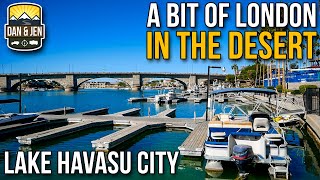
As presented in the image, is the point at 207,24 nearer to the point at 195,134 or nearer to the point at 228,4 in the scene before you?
the point at 228,4

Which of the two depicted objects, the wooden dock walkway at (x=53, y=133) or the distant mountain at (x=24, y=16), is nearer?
the distant mountain at (x=24, y=16)

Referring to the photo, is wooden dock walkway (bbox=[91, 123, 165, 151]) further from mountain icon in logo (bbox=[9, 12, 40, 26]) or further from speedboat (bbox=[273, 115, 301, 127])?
speedboat (bbox=[273, 115, 301, 127])

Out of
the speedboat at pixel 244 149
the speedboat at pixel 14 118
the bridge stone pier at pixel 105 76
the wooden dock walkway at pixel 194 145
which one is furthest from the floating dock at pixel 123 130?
the bridge stone pier at pixel 105 76

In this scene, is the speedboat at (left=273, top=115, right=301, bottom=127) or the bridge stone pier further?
the bridge stone pier

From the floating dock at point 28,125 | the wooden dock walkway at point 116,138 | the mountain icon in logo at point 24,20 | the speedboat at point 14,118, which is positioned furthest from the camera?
the speedboat at point 14,118

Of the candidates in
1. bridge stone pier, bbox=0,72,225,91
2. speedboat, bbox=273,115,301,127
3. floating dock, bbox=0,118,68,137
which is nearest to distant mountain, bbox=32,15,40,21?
floating dock, bbox=0,118,68,137

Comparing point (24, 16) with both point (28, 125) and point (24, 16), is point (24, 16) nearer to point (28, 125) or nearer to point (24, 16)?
point (24, 16)

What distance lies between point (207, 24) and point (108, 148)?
342 inches

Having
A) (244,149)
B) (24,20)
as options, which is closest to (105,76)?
(24,20)

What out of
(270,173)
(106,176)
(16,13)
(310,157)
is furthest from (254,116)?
→ (16,13)

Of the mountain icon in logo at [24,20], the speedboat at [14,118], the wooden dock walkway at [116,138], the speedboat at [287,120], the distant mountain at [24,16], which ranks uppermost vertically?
the distant mountain at [24,16]

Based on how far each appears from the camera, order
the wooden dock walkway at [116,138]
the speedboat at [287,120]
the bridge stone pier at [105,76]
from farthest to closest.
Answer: the bridge stone pier at [105,76] → the speedboat at [287,120] → the wooden dock walkway at [116,138]

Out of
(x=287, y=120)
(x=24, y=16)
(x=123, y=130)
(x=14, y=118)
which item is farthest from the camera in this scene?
A: (x=287, y=120)

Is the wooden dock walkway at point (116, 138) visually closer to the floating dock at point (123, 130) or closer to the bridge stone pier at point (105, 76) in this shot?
the floating dock at point (123, 130)
